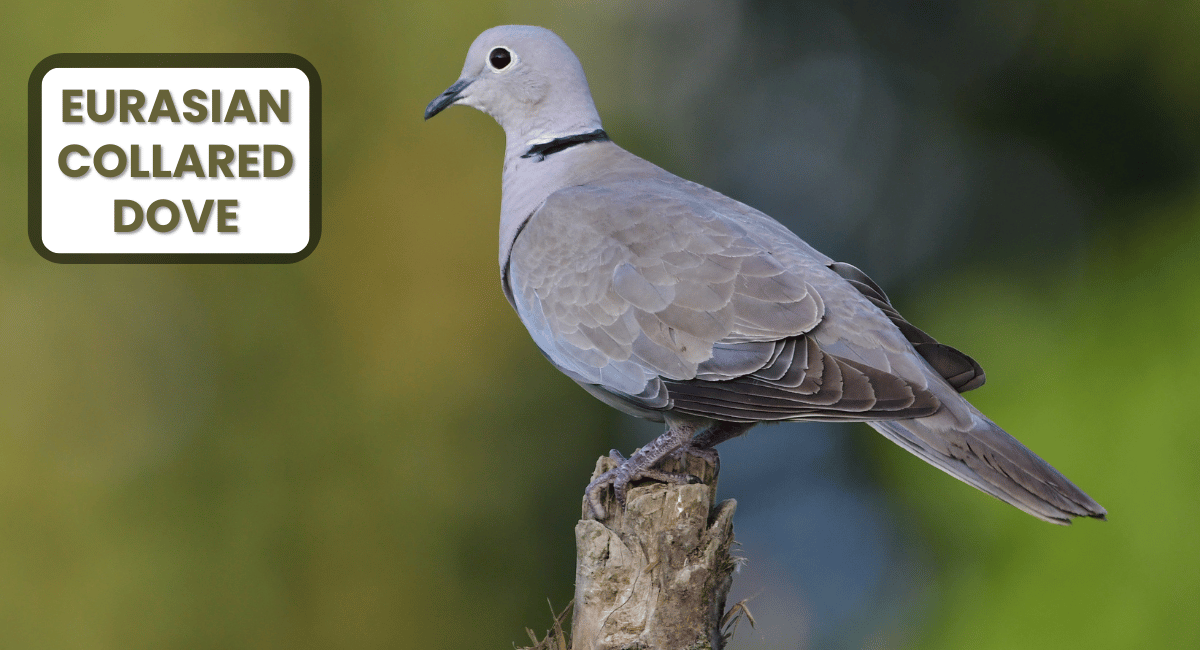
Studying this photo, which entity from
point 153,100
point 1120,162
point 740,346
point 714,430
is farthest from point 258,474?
point 1120,162

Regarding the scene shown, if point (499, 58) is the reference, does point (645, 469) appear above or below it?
below

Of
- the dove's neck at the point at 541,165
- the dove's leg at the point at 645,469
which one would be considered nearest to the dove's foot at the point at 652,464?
the dove's leg at the point at 645,469

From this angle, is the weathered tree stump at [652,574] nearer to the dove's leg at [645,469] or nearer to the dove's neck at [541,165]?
the dove's leg at [645,469]

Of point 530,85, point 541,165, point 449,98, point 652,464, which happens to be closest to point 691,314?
point 652,464

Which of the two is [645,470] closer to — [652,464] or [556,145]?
[652,464]

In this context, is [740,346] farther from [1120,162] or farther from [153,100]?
[1120,162]

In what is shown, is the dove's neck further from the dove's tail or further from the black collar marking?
the dove's tail
